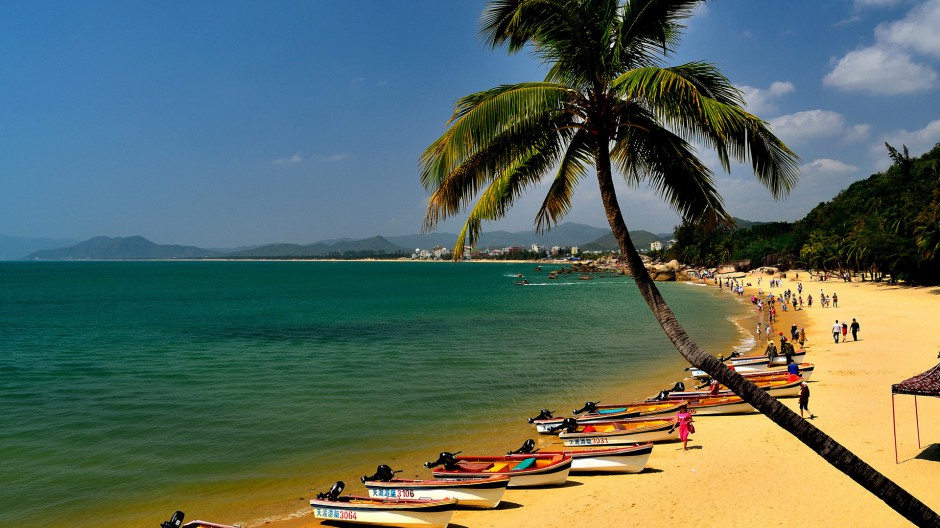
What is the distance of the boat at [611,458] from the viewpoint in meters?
13.2

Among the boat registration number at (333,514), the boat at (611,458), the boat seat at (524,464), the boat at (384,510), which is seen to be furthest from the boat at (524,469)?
the boat registration number at (333,514)

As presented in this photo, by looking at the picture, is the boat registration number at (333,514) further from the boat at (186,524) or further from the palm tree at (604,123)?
the palm tree at (604,123)

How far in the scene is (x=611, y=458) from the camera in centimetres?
1352

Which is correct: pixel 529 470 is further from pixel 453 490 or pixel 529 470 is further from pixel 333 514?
pixel 333 514

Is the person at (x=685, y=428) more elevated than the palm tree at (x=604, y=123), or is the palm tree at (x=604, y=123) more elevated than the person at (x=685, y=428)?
the palm tree at (x=604, y=123)

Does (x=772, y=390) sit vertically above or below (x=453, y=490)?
above

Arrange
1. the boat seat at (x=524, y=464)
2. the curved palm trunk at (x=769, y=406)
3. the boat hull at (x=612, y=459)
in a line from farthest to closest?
the boat hull at (x=612, y=459) < the boat seat at (x=524, y=464) < the curved palm trunk at (x=769, y=406)

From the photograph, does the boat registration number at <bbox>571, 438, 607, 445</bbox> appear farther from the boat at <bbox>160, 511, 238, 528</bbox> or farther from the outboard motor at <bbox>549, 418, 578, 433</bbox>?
the boat at <bbox>160, 511, 238, 528</bbox>

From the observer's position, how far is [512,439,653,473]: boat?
521 inches

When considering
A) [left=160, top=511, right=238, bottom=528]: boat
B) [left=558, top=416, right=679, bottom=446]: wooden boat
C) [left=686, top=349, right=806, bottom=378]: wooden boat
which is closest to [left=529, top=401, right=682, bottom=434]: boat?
[left=558, top=416, right=679, bottom=446]: wooden boat

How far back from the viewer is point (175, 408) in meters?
20.7

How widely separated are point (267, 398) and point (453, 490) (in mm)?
12725

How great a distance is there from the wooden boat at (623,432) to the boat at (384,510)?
184 inches

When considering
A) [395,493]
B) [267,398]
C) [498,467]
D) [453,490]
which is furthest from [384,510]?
[267,398]
